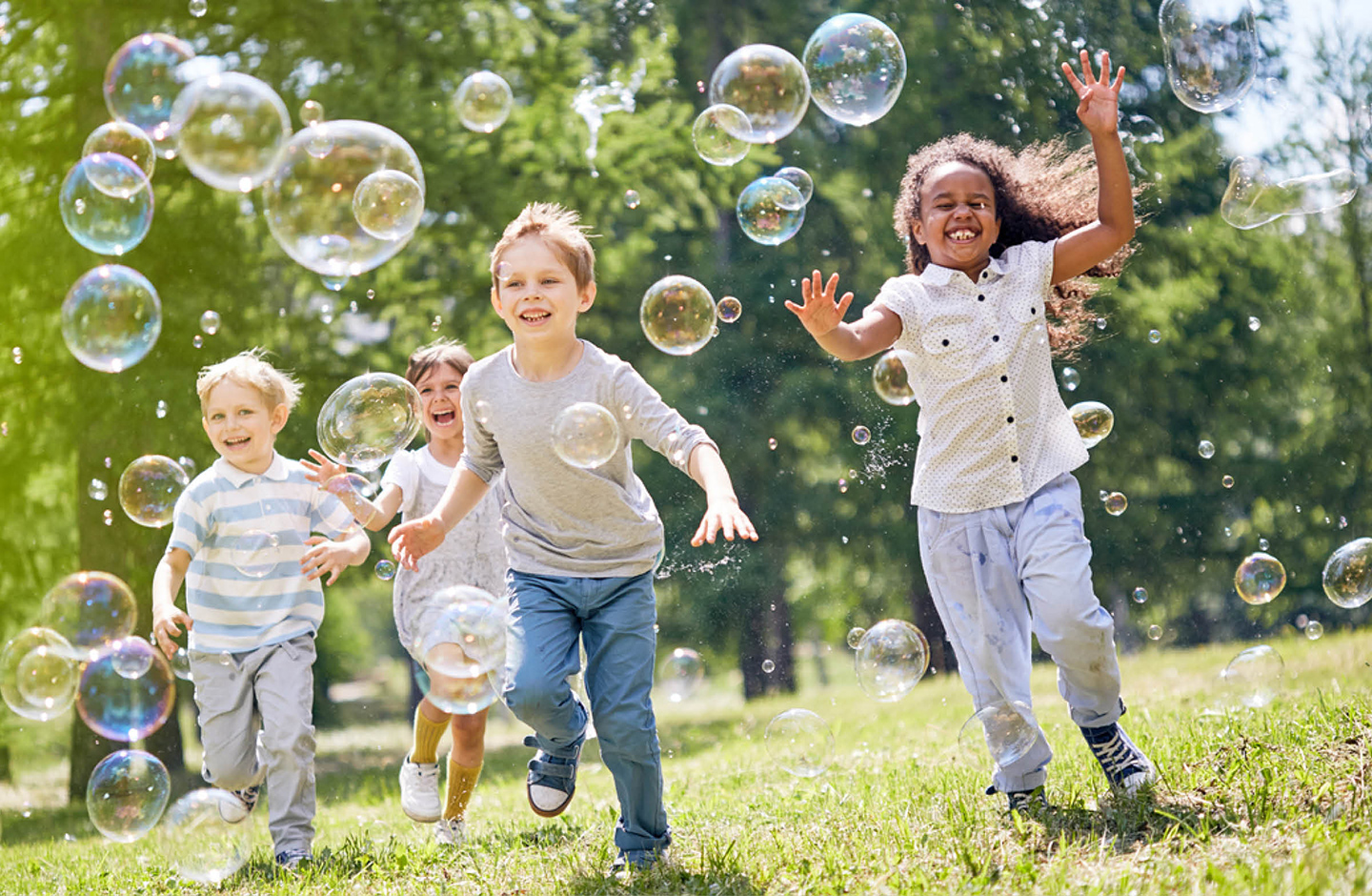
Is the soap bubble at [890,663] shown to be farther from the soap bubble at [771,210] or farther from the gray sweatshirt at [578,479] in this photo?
the soap bubble at [771,210]

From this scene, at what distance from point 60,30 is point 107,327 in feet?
18.4

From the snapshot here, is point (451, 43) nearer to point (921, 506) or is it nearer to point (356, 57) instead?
point (356, 57)

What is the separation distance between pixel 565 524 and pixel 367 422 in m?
0.95

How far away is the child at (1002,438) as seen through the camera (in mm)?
3359

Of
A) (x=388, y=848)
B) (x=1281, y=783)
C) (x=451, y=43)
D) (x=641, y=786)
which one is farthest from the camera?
(x=451, y=43)

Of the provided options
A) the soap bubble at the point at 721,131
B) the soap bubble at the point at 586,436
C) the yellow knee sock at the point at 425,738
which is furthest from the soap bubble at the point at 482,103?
the yellow knee sock at the point at 425,738

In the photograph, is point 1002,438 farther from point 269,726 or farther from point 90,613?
point 90,613

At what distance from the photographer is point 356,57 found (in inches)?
385

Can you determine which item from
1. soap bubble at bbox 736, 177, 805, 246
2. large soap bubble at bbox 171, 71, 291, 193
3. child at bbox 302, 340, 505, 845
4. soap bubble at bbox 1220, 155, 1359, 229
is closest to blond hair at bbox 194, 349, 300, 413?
child at bbox 302, 340, 505, 845

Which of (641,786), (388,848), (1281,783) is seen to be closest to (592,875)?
(641,786)

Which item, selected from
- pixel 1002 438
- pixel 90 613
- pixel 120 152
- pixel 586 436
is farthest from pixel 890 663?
pixel 120 152

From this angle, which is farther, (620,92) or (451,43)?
(620,92)

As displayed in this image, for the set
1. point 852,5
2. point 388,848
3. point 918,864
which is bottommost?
point 388,848

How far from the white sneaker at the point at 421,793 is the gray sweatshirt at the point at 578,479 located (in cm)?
145
